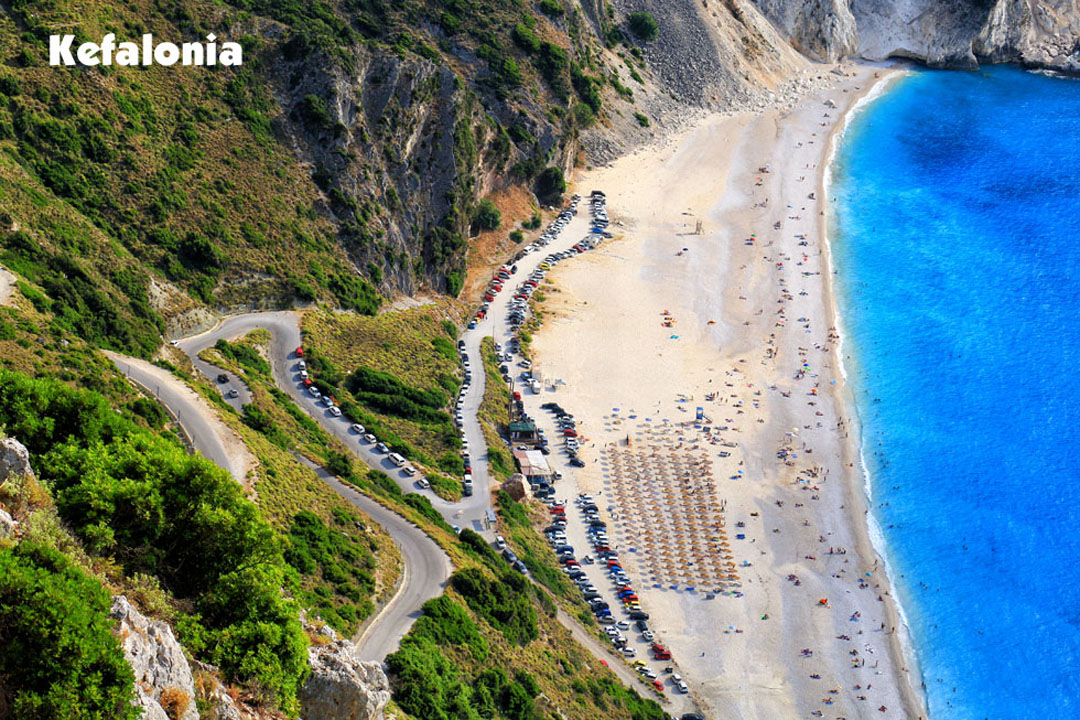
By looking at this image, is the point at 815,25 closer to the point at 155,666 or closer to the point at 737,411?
the point at 737,411

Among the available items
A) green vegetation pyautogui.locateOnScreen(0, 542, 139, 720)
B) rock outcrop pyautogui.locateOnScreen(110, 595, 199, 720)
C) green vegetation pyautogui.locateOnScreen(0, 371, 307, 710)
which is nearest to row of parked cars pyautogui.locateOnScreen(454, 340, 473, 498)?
→ green vegetation pyautogui.locateOnScreen(0, 371, 307, 710)

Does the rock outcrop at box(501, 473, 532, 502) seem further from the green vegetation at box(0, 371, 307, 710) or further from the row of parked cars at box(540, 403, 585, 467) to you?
the green vegetation at box(0, 371, 307, 710)

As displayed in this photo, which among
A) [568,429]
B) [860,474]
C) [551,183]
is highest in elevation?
[551,183]

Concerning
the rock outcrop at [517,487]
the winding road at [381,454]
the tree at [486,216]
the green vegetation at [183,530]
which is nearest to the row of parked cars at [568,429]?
the winding road at [381,454]

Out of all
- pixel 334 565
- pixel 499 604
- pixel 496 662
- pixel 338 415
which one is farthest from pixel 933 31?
pixel 334 565

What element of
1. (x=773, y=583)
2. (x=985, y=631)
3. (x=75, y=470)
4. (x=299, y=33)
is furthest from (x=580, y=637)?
(x=299, y=33)

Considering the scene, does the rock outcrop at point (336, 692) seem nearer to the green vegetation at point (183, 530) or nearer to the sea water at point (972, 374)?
the green vegetation at point (183, 530)
